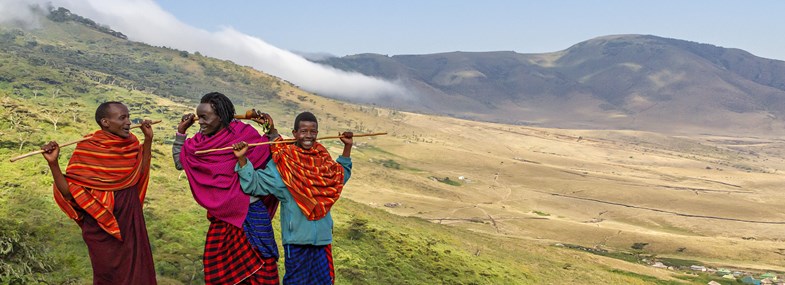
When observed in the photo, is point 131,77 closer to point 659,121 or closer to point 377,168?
point 377,168

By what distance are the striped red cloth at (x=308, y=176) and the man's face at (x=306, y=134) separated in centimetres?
5

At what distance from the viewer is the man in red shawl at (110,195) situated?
13.4 ft

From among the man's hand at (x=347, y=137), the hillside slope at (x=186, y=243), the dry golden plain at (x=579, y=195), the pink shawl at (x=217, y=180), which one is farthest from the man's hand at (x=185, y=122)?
the dry golden plain at (x=579, y=195)

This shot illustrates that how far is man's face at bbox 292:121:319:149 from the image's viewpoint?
14.6ft

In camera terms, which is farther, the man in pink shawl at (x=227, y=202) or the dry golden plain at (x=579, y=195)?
the dry golden plain at (x=579, y=195)

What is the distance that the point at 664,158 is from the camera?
9500 cm

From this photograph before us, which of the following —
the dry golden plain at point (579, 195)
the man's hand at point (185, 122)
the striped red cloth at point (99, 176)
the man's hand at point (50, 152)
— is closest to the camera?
the man's hand at point (50, 152)

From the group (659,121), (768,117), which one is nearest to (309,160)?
(659,121)

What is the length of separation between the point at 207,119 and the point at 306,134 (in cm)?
76

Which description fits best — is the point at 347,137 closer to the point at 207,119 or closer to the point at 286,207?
the point at 286,207

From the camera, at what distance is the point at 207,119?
444 cm

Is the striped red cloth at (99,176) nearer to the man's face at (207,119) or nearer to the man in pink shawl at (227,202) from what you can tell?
the man in pink shawl at (227,202)

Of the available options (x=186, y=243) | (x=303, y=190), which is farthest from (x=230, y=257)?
(x=186, y=243)

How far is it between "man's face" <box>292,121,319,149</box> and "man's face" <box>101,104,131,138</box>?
1239 millimetres
